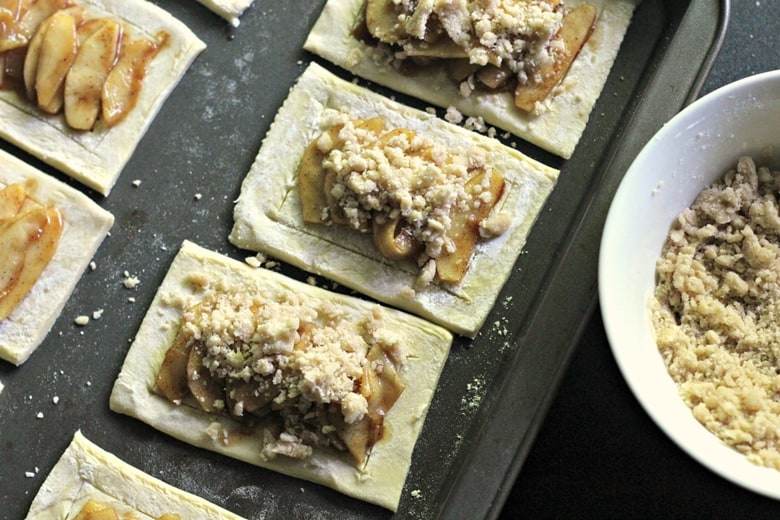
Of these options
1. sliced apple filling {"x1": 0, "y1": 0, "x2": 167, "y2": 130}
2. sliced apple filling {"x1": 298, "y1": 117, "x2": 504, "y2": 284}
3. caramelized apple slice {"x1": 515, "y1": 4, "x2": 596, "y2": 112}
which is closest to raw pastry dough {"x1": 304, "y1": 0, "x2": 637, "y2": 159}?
caramelized apple slice {"x1": 515, "y1": 4, "x2": 596, "y2": 112}

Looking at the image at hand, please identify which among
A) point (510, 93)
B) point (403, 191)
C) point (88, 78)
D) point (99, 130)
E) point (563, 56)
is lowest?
point (99, 130)

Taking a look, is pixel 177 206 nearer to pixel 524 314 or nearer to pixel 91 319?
pixel 91 319

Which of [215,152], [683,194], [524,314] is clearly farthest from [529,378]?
[215,152]

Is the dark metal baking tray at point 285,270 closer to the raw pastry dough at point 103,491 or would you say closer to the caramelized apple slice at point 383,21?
the raw pastry dough at point 103,491

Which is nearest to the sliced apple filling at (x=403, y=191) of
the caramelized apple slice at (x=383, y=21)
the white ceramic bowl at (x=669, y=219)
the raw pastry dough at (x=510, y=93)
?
the raw pastry dough at (x=510, y=93)

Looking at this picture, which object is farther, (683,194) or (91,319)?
(91,319)

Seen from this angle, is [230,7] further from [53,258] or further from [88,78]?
[53,258]

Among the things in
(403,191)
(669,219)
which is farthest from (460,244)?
(669,219)
